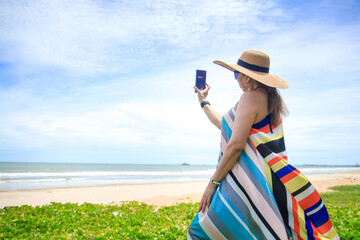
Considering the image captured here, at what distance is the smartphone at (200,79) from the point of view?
9.23ft

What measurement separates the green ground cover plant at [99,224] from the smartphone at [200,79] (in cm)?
223

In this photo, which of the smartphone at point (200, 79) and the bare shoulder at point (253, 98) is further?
the smartphone at point (200, 79)

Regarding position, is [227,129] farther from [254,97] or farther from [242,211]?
[242,211]

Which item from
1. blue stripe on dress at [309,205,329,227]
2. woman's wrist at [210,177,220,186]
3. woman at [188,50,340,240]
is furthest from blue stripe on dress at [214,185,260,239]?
blue stripe on dress at [309,205,329,227]

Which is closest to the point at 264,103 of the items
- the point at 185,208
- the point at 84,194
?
the point at 185,208

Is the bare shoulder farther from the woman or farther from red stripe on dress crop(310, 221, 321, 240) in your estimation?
red stripe on dress crop(310, 221, 321, 240)

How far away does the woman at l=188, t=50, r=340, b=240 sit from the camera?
1.89m

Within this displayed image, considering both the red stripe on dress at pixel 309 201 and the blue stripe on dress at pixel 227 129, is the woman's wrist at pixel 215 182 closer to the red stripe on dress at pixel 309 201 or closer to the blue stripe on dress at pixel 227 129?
the blue stripe on dress at pixel 227 129

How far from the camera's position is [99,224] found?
5.06 meters

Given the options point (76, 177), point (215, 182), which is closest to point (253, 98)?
point (215, 182)

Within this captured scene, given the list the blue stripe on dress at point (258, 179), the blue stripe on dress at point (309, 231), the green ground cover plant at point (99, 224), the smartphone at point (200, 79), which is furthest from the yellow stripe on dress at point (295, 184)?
the green ground cover plant at point (99, 224)

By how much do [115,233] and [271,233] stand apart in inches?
114

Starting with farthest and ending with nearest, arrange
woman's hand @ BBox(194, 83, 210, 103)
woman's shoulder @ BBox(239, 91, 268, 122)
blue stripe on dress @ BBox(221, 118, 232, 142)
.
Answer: woman's hand @ BBox(194, 83, 210, 103)
blue stripe on dress @ BBox(221, 118, 232, 142)
woman's shoulder @ BBox(239, 91, 268, 122)

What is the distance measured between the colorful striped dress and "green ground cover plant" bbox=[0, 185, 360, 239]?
7.16ft
